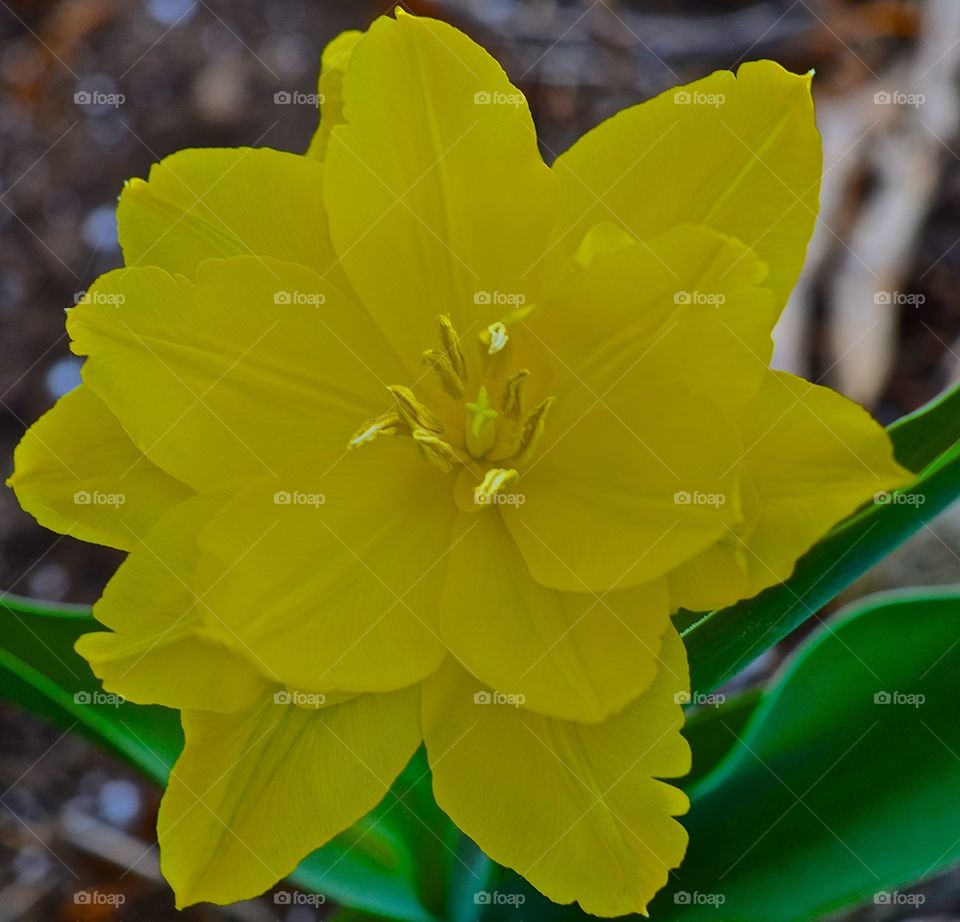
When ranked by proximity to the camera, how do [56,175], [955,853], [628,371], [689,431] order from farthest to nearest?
[56,175] < [955,853] < [628,371] < [689,431]

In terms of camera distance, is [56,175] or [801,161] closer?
[801,161]

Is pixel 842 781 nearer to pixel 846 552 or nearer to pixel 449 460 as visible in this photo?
pixel 846 552

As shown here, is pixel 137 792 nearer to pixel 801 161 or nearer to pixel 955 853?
pixel 955 853

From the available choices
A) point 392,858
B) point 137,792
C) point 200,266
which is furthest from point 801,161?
point 137,792

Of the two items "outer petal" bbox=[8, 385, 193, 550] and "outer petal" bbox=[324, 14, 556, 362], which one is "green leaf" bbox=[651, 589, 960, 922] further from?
"outer petal" bbox=[8, 385, 193, 550]

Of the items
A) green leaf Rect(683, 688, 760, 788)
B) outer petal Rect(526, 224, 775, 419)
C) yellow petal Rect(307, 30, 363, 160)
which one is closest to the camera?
outer petal Rect(526, 224, 775, 419)

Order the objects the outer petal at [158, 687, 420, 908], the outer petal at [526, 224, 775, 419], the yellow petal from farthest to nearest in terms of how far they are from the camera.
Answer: the yellow petal → the outer petal at [158, 687, 420, 908] → the outer petal at [526, 224, 775, 419]

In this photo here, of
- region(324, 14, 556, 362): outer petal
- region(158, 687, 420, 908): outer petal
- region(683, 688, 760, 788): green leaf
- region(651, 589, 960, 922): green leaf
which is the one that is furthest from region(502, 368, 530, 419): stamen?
region(683, 688, 760, 788): green leaf

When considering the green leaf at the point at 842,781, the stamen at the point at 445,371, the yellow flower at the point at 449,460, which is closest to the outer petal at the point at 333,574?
the yellow flower at the point at 449,460
